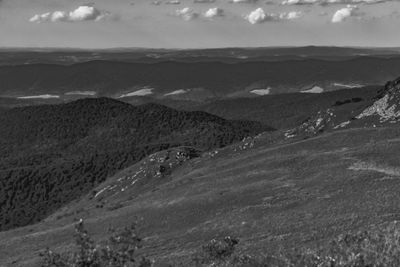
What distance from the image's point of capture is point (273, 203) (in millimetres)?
46375

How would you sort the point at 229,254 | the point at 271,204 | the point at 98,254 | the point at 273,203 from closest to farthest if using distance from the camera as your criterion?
the point at 98,254, the point at 229,254, the point at 271,204, the point at 273,203

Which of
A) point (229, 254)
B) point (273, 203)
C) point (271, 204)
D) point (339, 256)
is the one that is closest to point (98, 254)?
point (229, 254)

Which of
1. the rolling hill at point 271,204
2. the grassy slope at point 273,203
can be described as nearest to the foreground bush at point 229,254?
the rolling hill at point 271,204

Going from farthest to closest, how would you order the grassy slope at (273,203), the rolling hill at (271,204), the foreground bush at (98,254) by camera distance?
1. the grassy slope at (273,203)
2. the rolling hill at (271,204)
3. the foreground bush at (98,254)

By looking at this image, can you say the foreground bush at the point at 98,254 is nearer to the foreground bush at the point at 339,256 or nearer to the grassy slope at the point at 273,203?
the foreground bush at the point at 339,256

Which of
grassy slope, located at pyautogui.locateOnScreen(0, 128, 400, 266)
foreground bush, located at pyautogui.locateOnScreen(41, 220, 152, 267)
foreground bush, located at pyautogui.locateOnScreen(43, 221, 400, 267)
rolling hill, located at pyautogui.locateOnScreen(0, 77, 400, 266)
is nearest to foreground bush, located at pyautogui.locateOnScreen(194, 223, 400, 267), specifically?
foreground bush, located at pyautogui.locateOnScreen(43, 221, 400, 267)

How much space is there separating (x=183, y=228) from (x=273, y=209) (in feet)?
23.7

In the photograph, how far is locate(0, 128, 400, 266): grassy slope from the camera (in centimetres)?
3581

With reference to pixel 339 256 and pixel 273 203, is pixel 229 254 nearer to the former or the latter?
pixel 339 256

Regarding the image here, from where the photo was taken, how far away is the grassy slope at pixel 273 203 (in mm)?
35812

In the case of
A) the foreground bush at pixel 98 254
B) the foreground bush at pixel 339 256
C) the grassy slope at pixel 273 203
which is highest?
the foreground bush at pixel 98 254

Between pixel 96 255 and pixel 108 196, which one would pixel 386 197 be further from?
pixel 108 196

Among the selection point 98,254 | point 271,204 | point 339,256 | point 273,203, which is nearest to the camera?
point 98,254

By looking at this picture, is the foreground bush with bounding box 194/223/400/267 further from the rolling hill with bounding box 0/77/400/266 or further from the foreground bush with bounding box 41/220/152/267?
the foreground bush with bounding box 41/220/152/267
